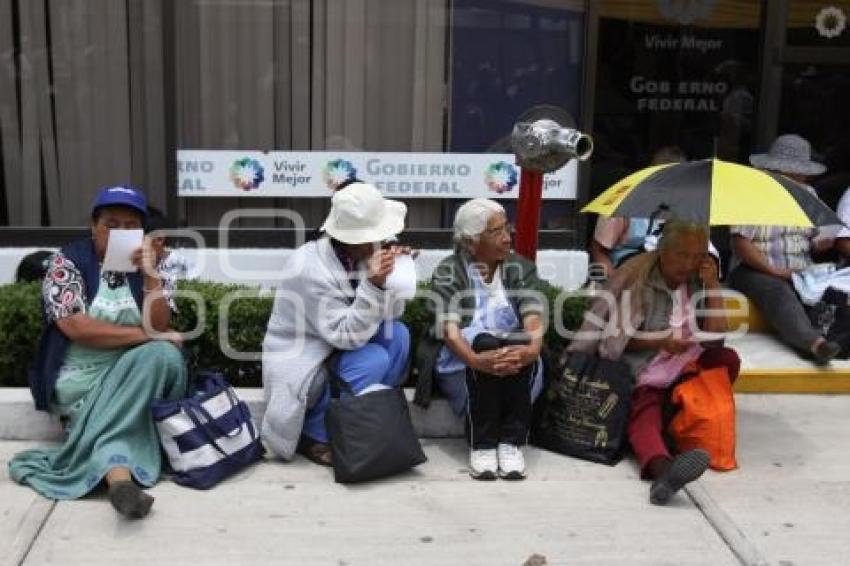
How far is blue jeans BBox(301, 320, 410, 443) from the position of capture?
427 centimetres

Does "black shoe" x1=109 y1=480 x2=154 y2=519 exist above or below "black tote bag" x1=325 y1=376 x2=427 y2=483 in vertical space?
below

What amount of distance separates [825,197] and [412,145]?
3.13m

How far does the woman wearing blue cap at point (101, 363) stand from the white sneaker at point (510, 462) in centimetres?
139

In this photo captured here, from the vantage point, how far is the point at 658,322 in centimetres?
455

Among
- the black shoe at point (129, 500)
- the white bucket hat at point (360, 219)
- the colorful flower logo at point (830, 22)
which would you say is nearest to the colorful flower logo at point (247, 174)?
the white bucket hat at point (360, 219)

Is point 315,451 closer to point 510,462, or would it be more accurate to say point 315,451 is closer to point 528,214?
point 510,462

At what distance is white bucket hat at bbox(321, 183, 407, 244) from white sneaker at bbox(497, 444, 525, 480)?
1.04 meters

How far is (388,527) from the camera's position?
3.83 meters

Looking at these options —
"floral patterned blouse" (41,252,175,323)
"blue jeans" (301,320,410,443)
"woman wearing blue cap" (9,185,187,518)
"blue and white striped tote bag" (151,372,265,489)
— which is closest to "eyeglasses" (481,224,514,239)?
"blue jeans" (301,320,410,443)

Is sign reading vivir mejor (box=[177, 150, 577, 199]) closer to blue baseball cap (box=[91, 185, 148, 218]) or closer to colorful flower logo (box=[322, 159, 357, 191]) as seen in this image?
colorful flower logo (box=[322, 159, 357, 191])

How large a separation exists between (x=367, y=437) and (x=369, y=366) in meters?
0.31

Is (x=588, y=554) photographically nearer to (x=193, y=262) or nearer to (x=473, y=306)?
(x=473, y=306)

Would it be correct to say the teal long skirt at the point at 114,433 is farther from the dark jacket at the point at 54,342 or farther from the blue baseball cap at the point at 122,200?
the blue baseball cap at the point at 122,200

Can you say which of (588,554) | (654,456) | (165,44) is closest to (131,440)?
(588,554)
